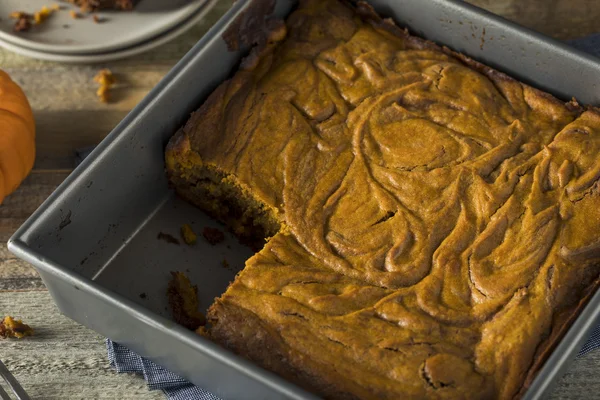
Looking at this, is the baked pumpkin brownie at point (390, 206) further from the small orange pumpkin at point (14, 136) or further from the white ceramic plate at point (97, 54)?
the white ceramic plate at point (97, 54)

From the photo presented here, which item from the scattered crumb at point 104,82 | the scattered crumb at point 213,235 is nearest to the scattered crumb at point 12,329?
the scattered crumb at point 213,235

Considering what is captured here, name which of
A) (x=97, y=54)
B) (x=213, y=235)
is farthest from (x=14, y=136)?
Answer: (x=213, y=235)

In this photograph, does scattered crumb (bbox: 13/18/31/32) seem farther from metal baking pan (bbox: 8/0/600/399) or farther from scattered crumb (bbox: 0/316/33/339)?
scattered crumb (bbox: 0/316/33/339)

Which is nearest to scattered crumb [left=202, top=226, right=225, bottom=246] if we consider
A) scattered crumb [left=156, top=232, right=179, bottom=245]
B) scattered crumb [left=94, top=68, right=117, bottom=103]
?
scattered crumb [left=156, top=232, right=179, bottom=245]

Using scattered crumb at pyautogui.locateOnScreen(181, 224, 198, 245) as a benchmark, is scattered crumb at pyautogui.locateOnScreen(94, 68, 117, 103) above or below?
above

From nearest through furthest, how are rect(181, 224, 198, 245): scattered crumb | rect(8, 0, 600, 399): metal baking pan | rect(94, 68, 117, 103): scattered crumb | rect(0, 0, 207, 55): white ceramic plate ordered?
rect(8, 0, 600, 399): metal baking pan
rect(181, 224, 198, 245): scattered crumb
rect(94, 68, 117, 103): scattered crumb
rect(0, 0, 207, 55): white ceramic plate
